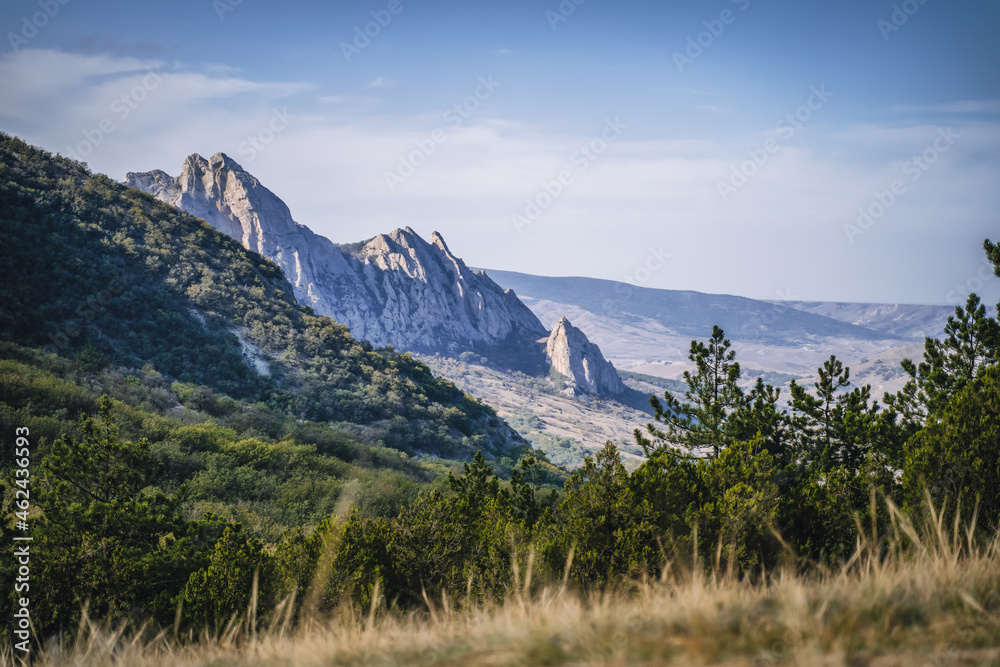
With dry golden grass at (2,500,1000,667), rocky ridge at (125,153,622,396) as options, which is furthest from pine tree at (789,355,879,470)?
rocky ridge at (125,153,622,396)

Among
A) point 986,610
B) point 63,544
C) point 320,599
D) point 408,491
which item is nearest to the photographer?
point 986,610

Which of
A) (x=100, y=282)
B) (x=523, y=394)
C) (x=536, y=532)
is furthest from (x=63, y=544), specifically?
(x=523, y=394)

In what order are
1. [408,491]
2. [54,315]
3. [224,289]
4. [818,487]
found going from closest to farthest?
[818,487]
[408,491]
[54,315]
[224,289]

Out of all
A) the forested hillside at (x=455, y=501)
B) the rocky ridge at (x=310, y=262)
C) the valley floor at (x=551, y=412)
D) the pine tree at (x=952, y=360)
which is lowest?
the valley floor at (x=551, y=412)

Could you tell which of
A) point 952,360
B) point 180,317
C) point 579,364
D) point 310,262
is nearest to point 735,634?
point 952,360

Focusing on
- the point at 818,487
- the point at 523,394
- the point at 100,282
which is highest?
the point at 100,282

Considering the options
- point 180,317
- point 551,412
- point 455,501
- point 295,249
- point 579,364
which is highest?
point 295,249

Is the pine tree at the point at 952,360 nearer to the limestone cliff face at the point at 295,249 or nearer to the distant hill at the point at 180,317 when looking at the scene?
the distant hill at the point at 180,317

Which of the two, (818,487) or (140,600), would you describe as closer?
(140,600)

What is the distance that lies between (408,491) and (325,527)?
11.2m

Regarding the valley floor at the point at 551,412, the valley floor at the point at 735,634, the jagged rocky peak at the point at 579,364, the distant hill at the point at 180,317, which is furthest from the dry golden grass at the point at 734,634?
the jagged rocky peak at the point at 579,364

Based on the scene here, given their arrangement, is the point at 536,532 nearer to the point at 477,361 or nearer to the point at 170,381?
the point at 170,381

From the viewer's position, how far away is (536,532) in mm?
8422

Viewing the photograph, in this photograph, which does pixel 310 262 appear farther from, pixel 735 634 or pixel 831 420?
pixel 735 634
